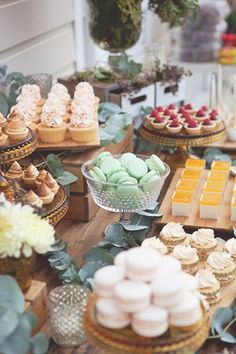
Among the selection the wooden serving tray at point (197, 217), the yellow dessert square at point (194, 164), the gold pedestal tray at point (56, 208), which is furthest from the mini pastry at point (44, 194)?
the yellow dessert square at point (194, 164)

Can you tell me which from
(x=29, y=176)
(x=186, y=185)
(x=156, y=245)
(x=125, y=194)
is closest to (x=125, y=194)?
(x=125, y=194)

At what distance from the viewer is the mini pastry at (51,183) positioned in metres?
1.45

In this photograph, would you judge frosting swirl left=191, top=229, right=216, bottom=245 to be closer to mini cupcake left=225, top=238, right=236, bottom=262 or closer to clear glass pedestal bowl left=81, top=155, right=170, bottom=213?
mini cupcake left=225, top=238, right=236, bottom=262

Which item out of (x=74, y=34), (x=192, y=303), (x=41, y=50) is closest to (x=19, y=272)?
(x=192, y=303)

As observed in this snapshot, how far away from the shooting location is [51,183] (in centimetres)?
145

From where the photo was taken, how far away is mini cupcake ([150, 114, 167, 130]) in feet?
6.67

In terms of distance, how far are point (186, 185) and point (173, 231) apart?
1.04ft

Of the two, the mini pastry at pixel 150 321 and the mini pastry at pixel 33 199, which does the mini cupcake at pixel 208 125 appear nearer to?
the mini pastry at pixel 33 199

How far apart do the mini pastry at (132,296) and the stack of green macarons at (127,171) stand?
1.61ft

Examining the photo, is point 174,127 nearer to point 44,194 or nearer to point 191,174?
point 191,174

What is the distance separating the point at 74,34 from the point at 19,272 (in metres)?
1.89

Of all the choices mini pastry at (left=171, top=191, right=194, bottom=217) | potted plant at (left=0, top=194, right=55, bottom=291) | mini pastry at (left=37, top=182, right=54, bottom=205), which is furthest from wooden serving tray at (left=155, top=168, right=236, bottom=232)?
potted plant at (left=0, top=194, right=55, bottom=291)

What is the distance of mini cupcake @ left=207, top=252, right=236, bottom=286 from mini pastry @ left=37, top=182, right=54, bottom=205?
1.35 ft

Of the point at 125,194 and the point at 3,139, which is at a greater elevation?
the point at 3,139
